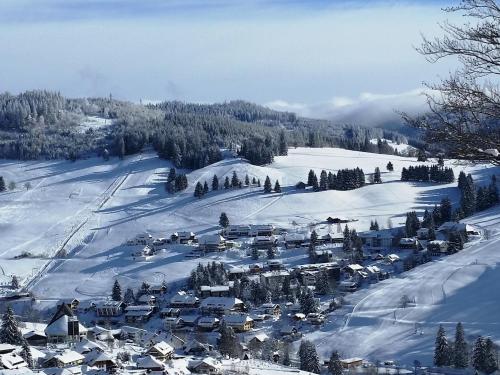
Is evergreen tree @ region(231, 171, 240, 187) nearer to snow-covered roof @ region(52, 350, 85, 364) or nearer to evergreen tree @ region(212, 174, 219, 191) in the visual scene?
evergreen tree @ region(212, 174, 219, 191)

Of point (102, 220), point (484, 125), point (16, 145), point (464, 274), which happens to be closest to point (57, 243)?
point (102, 220)

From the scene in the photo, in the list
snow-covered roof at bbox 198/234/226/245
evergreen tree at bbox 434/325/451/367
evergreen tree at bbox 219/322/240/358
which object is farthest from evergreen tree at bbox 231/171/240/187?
evergreen tree at bbox 434/325/451/367

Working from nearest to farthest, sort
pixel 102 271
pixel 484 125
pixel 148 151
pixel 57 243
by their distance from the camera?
pixel 484 125, pixel 102 271, pixel 57 243, pixel 148 151

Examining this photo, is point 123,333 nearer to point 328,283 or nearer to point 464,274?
point 328,283

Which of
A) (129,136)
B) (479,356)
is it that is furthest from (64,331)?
(129,136)

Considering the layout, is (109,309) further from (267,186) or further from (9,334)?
(267,186)

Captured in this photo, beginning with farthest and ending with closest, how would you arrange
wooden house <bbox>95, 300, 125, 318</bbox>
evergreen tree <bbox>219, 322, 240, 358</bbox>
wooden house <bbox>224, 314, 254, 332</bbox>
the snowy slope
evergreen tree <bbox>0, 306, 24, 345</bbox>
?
1. the snowy slope
2. wooden house <bbox>95, 300, 125, 318</bbox>
3. wooden house <bbox>224, 314, 254, 332</bbox>
4. evergreen tree <bbox>219, 322, 240, 358</bbox>
5. evergreen tree <bbox>0, 306, 24, 345</bbox>

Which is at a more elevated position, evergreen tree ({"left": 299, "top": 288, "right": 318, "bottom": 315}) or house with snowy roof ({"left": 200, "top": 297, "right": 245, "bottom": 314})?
evergreen tree ({"left": 299, "top": 288, "right": 318, "bottom": 315})
